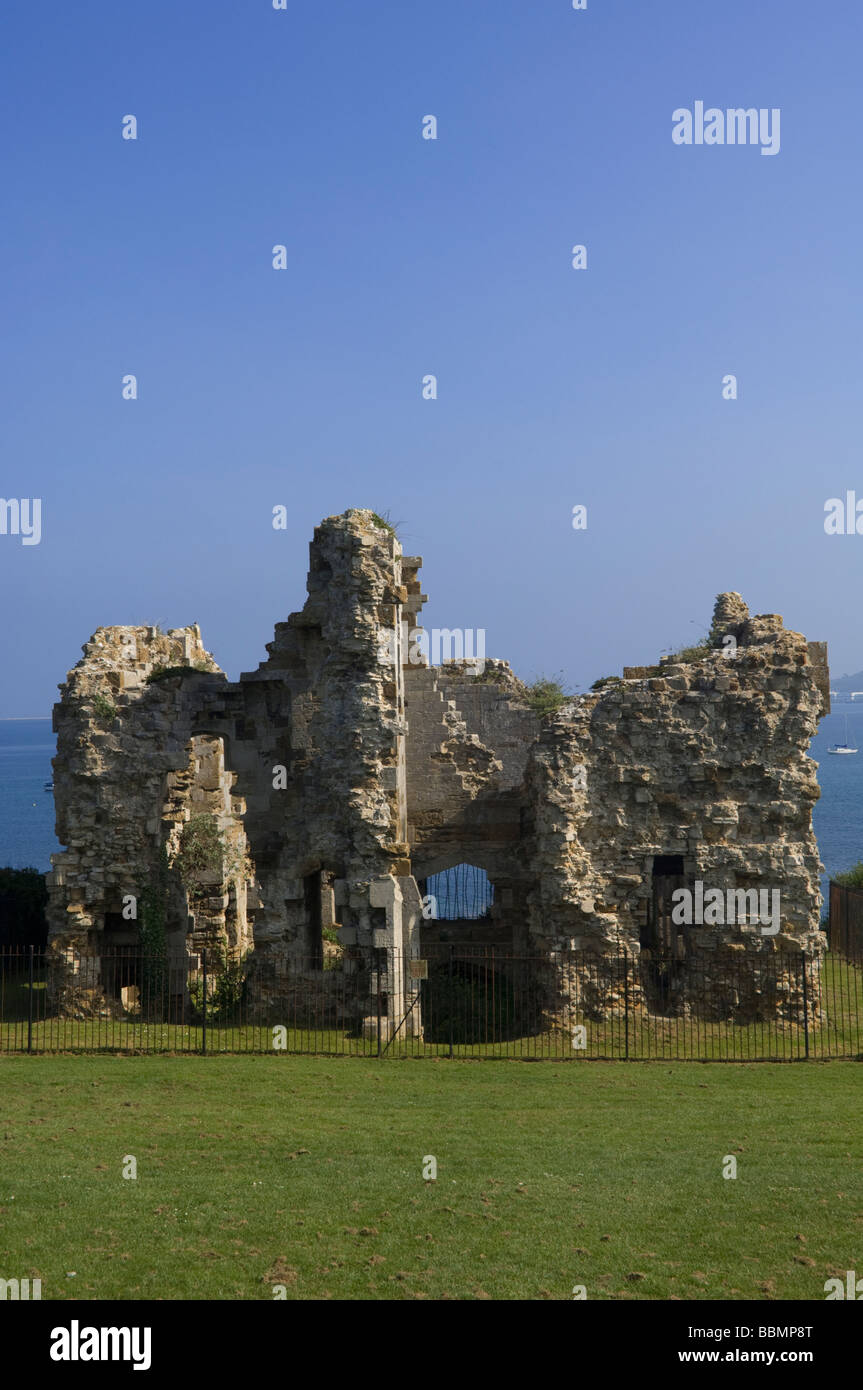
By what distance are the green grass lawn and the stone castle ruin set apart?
3.58 m

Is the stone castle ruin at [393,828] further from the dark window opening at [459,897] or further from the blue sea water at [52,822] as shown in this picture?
the blue sea water at [52,822]

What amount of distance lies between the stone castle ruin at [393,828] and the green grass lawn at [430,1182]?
3.58 meters

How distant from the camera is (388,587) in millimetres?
22859

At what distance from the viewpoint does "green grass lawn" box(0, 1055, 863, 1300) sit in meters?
10.3

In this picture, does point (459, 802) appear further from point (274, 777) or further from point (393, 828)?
point (393, 828)

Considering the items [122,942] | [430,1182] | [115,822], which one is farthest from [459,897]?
[430,1182]

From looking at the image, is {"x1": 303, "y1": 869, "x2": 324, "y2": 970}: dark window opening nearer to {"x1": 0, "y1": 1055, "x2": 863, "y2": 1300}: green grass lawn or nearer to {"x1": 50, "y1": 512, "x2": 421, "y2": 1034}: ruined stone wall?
{"x1": 50, "y1": 512, "x2": 421, "y2": 1034}: ruined stone wall

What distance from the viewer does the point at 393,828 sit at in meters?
22.3

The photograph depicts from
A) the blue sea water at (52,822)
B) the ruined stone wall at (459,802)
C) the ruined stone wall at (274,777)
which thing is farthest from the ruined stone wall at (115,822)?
the blue sea water at (52,822)

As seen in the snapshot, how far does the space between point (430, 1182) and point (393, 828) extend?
32.5 ft

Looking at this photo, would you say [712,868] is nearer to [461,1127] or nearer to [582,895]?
[582,895]

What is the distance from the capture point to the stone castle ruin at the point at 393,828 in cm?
2209
